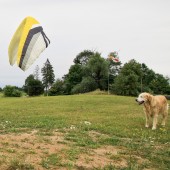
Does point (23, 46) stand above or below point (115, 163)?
above

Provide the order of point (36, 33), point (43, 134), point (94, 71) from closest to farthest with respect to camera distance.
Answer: point (36, 33) → point (43, 134) → point (94, 71)

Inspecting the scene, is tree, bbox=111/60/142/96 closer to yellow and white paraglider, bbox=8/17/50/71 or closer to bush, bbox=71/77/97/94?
bush, bbox=71/77/97/94

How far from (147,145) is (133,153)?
1.23 meters

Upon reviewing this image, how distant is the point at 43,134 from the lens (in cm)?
1062

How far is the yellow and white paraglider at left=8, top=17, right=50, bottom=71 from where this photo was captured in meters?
7.61

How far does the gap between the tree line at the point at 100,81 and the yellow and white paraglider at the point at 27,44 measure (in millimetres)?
49246

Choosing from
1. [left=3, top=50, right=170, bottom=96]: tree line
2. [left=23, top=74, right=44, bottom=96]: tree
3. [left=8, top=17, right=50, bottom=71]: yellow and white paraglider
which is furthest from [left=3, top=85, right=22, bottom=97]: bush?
[left=8, top=17, right=50, bottom=71]: yellow and white paraglider

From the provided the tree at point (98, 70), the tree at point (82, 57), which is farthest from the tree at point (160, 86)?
the tree at point (82, 57)

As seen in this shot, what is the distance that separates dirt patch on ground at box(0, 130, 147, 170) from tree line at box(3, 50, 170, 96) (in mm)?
47848

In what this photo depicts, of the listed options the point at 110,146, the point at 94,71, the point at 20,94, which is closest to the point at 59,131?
the point at 110,146

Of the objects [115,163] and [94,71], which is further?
[94,71]

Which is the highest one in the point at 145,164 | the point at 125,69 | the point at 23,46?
the point at 125,69

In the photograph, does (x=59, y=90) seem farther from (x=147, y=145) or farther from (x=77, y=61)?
(x=147, y=145)

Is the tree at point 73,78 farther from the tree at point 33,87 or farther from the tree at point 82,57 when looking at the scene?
the tree at point 82,57
